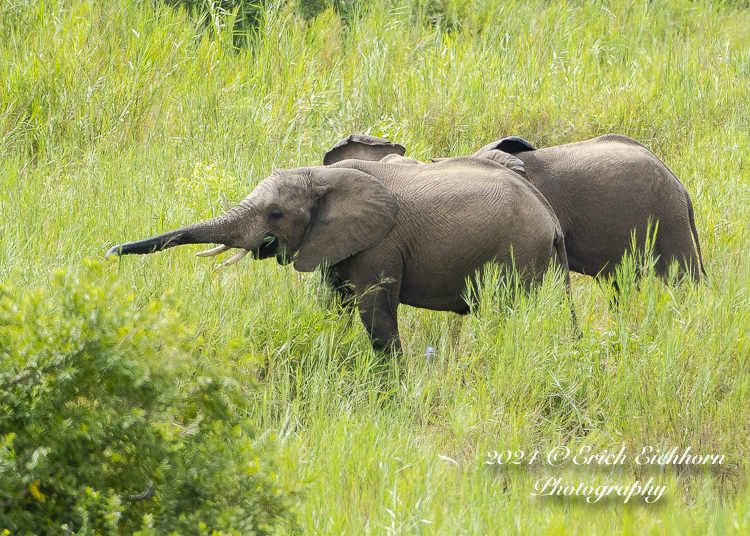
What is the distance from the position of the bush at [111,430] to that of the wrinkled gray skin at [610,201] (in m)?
3.43

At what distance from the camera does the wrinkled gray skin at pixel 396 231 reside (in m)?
4.63

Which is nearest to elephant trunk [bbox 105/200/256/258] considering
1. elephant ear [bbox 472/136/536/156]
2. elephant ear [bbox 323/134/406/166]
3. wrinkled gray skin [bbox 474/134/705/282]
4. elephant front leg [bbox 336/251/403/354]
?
elephant front leg [bbox 336/251/403/354]

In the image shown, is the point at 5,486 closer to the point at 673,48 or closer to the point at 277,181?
the point at 277,181

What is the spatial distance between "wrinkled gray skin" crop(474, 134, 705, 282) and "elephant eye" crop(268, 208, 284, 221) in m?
1.49

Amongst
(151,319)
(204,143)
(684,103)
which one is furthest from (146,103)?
(151,319)

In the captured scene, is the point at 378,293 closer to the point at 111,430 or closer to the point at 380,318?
the point at 380,318

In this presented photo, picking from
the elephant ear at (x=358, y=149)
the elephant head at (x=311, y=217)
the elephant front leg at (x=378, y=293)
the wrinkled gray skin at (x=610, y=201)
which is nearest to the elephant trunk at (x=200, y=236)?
the elephant head at (x=311, y=217)

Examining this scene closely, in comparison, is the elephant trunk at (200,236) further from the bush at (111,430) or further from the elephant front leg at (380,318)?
the bush at (111,430)

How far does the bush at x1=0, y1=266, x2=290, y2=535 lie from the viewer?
2.11 metres

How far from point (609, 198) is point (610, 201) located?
0.02m

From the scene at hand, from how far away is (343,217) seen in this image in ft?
15.3

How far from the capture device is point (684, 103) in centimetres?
852

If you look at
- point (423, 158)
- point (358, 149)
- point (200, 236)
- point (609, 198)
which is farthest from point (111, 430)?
point (423, 158)

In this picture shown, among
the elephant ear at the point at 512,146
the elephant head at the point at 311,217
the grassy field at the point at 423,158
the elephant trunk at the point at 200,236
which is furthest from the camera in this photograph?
the elephant ear at the point at 512,146
